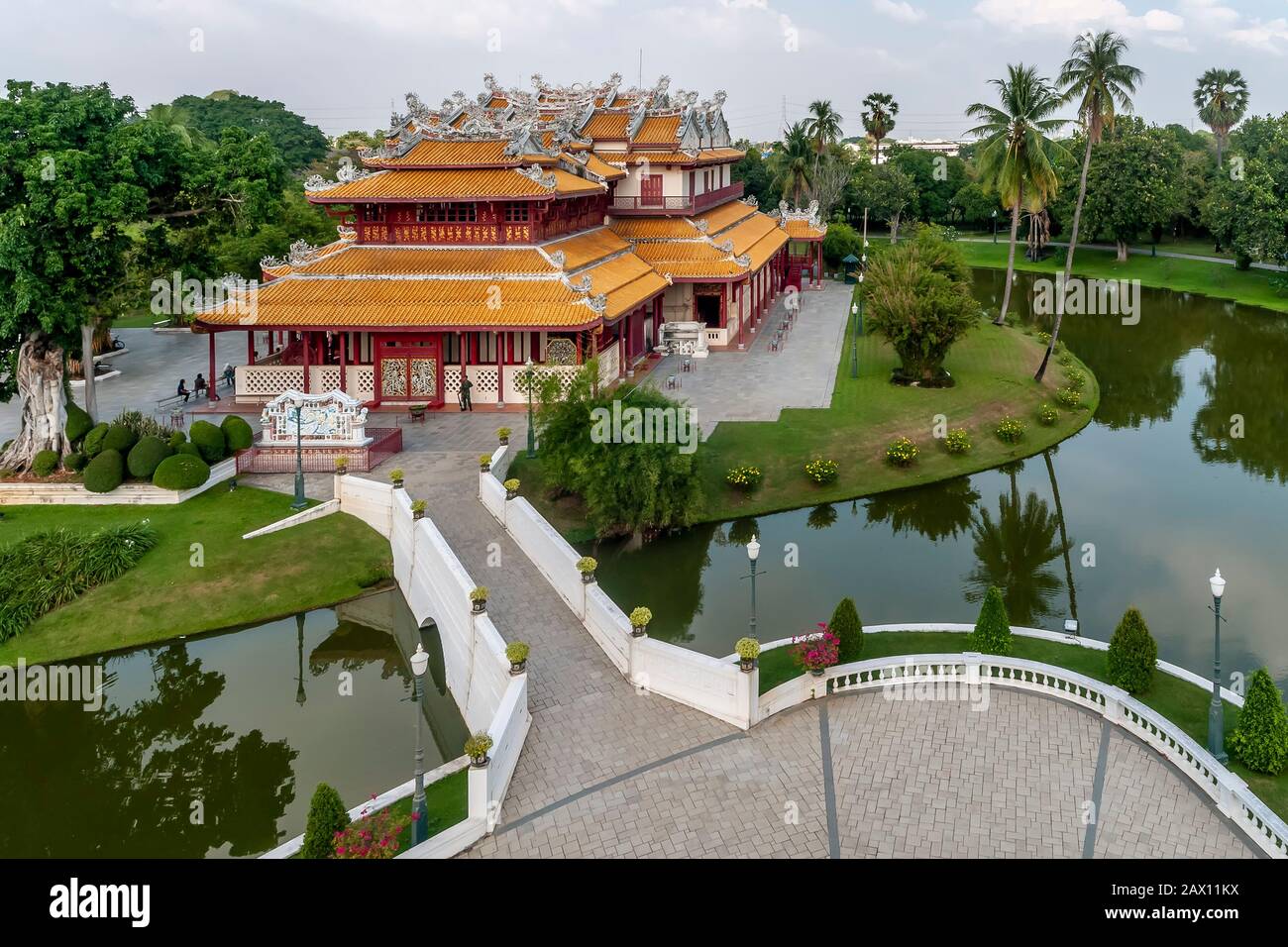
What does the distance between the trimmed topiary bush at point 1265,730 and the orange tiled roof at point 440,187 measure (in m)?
30.3

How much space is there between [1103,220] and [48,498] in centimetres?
7891

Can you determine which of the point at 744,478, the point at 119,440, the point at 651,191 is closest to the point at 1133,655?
the point at 744,478

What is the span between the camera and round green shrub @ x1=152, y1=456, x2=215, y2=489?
3080 cm

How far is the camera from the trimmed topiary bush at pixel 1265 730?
17.0 metres

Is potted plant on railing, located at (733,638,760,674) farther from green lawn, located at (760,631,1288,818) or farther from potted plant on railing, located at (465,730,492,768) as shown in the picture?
potted plant on railing, located at (465,730,492,768)

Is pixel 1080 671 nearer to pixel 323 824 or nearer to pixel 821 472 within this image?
pixel 821 472

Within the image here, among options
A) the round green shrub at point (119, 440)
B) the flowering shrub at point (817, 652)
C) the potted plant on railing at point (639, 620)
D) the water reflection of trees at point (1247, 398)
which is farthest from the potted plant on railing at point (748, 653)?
the water reflection of trees at point (1247, 398)

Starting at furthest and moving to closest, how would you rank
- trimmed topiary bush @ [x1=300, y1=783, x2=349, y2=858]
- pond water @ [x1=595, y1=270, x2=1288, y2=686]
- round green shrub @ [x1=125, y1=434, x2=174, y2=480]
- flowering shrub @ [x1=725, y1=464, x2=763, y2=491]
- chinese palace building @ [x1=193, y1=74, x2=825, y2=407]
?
chinese palace building @ [x1=193, y1=74, x2=825, y2=407] < flowering shrub @ [x1=725, y1=464, x2=763, y2=491] < round green shrub @ [x1=125, y1=434, x2=174, y2=480] < pond water @ [x1=595, y1=270, x2=1288, y2=686] < trimmed topiary bush @ [x1=300, y1=783, x2=349, y2=858]

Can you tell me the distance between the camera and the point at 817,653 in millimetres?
20016

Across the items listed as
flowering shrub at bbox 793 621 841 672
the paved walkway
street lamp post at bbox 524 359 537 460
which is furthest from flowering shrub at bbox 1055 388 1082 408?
flowering shrub at bbox 793 621 841 672

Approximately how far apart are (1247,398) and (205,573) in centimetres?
4597

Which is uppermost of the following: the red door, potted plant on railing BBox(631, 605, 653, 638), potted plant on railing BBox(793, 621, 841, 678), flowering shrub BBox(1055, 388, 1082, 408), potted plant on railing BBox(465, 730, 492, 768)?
the red door

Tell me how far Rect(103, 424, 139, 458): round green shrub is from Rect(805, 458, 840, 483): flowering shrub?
856 inches
